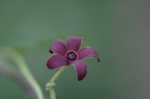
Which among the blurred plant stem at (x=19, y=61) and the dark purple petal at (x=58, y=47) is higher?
the dark purple petal at (x=58, y=47)

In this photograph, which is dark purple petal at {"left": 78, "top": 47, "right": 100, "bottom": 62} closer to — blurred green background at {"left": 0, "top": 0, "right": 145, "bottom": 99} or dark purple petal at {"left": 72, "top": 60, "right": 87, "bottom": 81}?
dark purple petal at {"left": 72, "top": 60, "right": 87, "bottom": 81}

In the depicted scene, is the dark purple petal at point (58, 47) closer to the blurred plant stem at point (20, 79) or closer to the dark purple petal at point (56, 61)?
the dark purple petal at point (56, 61)

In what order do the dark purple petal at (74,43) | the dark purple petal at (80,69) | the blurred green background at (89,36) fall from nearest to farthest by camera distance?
the dark purple petal at (80,69) → the dark purple petal at (74,43) → the blurred green background at (89,36)

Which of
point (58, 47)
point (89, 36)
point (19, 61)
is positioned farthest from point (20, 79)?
point (89, 36)

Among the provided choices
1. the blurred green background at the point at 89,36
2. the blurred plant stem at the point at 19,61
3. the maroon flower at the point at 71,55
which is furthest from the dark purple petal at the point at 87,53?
the blurred green background at the point at 89,36

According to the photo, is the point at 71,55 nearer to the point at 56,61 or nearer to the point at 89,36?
the point at 56,61
